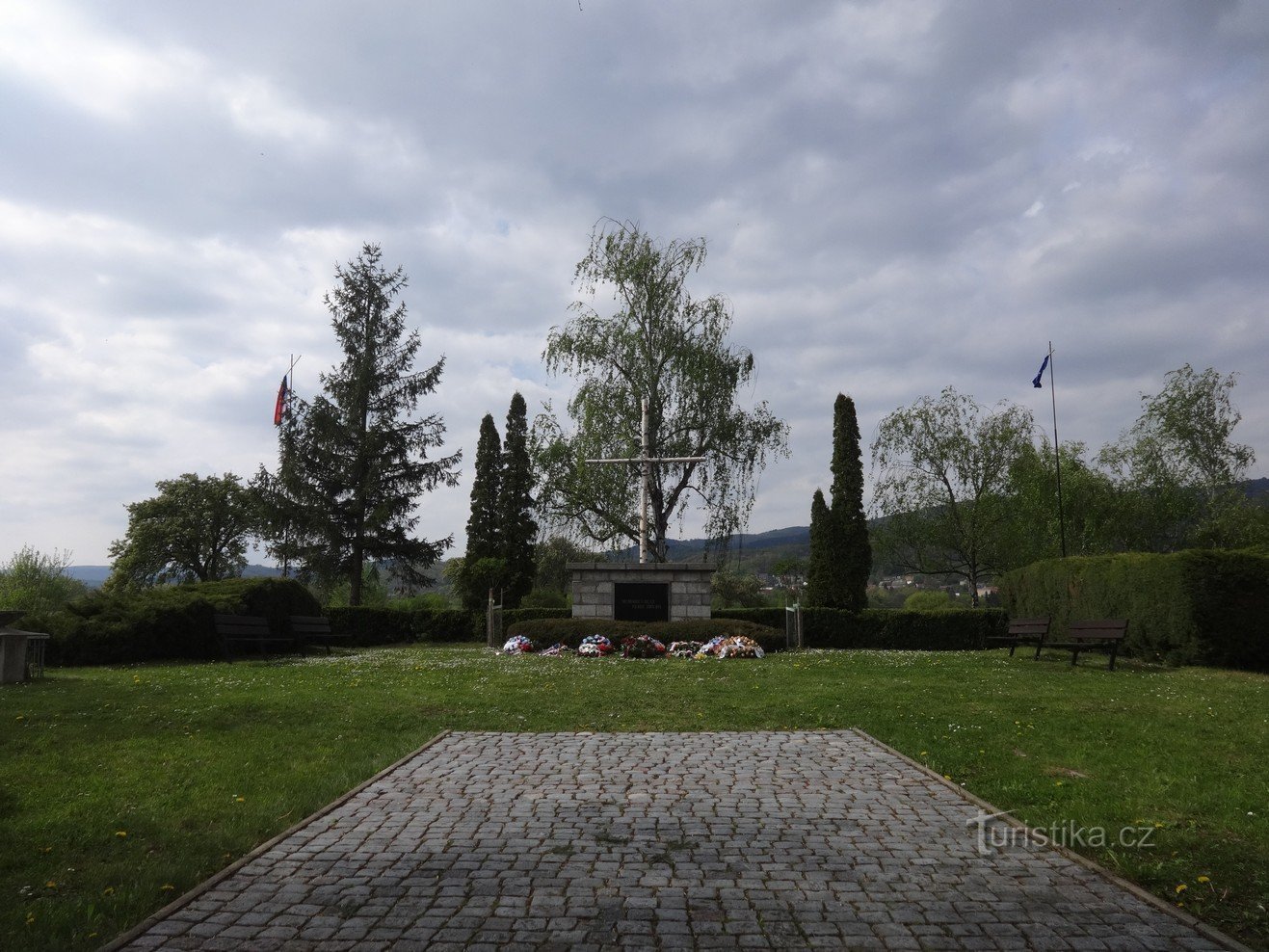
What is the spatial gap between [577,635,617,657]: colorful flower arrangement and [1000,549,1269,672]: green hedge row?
1147cm

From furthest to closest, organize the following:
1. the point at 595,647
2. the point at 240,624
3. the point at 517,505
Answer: the point at 517,505
the point at 595,647
the point at 240,624

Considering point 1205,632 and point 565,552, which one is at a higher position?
point 565,552

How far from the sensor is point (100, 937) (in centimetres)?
396

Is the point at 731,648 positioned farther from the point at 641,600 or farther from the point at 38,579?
the point at 38,579

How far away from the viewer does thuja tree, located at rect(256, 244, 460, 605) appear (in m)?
34.9

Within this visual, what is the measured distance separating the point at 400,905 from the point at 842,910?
2.17 metres

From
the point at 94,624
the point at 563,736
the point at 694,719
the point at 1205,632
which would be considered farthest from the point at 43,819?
the point at 1205,632

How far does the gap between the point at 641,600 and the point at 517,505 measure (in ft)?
61.5

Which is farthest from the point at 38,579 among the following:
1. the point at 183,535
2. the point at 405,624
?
the point at 405,624

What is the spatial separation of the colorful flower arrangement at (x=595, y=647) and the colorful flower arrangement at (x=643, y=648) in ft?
1.51

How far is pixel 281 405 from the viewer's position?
112ft

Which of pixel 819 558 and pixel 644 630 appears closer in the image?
pixel 644 630

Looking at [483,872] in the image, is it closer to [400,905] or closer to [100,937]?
[400,905]

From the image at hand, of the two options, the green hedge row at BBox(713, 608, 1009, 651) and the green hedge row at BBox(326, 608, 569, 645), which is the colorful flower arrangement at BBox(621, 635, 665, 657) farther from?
the green hedge row at BBox(326, 608, 569, 645)
